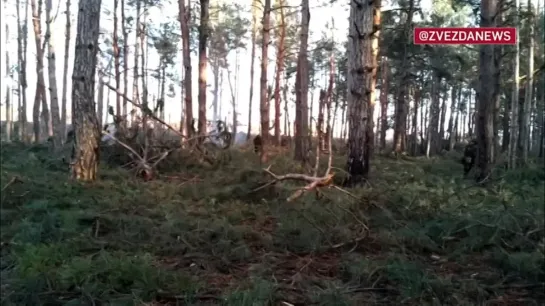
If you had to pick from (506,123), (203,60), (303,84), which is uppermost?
(203,60)

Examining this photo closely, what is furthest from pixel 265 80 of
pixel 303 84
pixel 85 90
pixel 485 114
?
pixel 485 114

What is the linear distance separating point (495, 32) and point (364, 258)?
437 cm

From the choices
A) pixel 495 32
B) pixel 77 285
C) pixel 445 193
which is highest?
pixel 495 32

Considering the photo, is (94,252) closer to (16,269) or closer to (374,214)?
(16,269)

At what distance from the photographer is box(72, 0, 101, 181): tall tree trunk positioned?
30.9ft

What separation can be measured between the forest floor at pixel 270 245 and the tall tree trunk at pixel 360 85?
1.57ft

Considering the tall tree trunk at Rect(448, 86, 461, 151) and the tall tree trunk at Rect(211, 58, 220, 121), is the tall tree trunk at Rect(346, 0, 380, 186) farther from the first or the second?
the tall tree trunk at Rect(211, 58, 220, 121)

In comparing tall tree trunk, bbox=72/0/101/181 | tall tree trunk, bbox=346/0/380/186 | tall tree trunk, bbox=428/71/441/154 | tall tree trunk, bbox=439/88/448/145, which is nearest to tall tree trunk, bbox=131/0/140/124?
tall tree trunk, bbox=72/0/101/181

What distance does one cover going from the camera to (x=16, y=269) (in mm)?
5086

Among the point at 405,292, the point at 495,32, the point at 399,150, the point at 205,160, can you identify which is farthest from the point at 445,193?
the point at 399,150

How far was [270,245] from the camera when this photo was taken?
5898 millimetres

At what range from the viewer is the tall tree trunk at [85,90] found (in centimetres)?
941

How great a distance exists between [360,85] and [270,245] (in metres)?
3.57

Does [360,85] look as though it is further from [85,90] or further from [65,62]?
[65,62]
